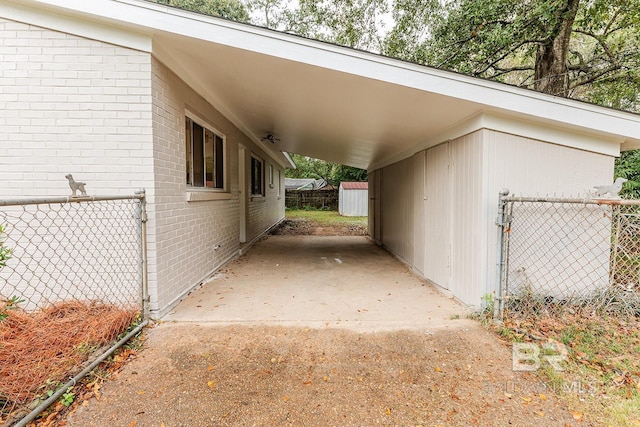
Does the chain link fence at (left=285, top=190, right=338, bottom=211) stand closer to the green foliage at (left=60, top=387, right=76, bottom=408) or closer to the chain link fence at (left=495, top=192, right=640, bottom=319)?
the chain link fence at (left=495, top=192, right=640, bottom=319)

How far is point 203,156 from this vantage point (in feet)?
15.6

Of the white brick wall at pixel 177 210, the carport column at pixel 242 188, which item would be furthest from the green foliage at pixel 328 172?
the white brick wall at pixel 177 210

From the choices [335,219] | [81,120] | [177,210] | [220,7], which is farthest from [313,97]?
[220,7]

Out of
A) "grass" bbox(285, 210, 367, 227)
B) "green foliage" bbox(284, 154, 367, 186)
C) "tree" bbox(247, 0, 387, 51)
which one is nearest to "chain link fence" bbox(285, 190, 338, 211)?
"green foliage" bbox(284, 154, 367, 186)

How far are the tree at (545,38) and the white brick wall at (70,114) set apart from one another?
21.1 feet

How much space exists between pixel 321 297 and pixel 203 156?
115 inches

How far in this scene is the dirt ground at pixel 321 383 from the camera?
74.0 inches

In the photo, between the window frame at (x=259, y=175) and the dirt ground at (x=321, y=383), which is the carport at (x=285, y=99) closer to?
the dirt ground at (x=321, y=383)

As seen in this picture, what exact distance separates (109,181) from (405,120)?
3754 millimetres

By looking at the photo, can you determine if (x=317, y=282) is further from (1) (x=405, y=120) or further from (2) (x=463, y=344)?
(1) (x=405, y=120)

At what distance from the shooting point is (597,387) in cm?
211

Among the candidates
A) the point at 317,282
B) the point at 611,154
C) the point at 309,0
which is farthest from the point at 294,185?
the point at 611,154

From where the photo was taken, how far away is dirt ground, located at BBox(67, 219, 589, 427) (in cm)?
188

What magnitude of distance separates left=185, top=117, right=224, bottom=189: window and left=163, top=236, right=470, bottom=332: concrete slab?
1623mm
